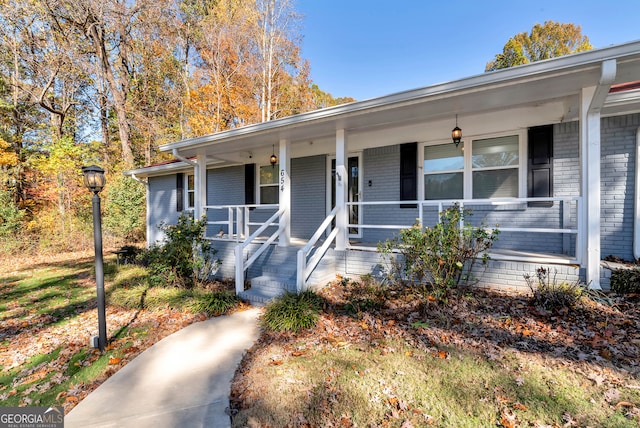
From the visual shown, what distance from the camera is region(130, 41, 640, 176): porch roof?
3.40 m

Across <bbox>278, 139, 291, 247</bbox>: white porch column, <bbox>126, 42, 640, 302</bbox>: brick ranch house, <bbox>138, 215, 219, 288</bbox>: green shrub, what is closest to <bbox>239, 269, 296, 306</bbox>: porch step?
<bbox>126, 42, 640, 302</bbox>: brick ranch house

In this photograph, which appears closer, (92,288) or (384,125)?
(384,125)

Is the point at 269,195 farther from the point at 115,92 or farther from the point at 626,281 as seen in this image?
the point at 115,92

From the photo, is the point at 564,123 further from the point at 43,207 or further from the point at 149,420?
the point at 43,207

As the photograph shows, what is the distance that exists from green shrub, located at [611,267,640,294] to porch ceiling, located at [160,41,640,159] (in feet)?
7.85

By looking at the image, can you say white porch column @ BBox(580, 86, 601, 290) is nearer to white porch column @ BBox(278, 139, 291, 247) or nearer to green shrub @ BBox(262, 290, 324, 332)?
green shrub @ BBox(262, 290, 324, 332)

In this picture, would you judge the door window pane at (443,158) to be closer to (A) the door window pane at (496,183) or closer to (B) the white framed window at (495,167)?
(B) the white framed window at (495,167)

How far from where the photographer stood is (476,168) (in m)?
6.06

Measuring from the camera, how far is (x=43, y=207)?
13258 millimetres

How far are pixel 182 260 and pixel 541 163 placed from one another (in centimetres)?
699

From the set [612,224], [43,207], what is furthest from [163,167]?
[612,224]

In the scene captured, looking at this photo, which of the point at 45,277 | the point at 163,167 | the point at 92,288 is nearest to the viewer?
the point at 92,288

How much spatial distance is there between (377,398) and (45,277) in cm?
894

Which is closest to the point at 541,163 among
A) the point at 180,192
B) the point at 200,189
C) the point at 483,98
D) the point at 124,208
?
the point at 483,98
